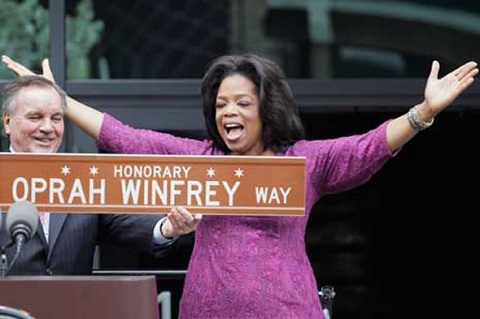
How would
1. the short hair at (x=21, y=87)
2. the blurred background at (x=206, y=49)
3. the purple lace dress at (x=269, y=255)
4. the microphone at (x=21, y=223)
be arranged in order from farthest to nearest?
1. the blurred background at (x=206, y=49)
2. the short hair at (x=21, y=87)
3. the purple lace dress at (x=269, y=255)
4. the microphone at (x=21, y=223)

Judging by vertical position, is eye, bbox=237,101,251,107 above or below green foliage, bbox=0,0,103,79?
below

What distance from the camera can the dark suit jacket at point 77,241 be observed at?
359cm

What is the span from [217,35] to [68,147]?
854 millimetres

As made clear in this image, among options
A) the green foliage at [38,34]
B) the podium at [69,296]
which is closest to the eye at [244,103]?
the podium at [69,296]

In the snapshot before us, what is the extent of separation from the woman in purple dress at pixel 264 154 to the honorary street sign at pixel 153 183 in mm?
137

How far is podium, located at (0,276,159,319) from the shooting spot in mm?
3072

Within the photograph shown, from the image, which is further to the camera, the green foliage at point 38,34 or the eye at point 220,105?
the green foliage at point 38,34

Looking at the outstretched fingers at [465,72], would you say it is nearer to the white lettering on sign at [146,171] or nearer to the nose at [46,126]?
the white lettering on sign at [146,171]

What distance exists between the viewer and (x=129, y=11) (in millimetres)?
5988

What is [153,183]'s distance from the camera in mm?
3498

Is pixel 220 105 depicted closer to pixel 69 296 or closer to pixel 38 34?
pixel 69 296

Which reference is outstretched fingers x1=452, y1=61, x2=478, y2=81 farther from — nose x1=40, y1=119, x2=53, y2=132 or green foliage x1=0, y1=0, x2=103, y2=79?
green foliage x1=0, y1=0, x2=103, y2=79

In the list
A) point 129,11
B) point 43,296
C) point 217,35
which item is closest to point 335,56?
point 217,35

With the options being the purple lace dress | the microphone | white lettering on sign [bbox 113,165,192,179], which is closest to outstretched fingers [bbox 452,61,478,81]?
the purple lace dress
